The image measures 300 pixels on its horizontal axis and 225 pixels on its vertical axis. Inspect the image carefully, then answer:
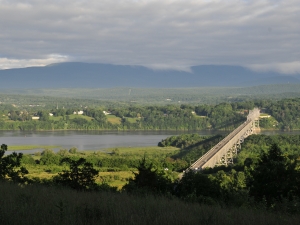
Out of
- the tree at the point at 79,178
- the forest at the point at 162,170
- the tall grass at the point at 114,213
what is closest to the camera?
the tall grass at the point at 114,213

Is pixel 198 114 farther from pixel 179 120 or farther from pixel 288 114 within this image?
pixel 288 114

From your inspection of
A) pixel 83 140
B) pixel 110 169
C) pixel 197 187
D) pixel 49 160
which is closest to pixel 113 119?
pixel 83 140

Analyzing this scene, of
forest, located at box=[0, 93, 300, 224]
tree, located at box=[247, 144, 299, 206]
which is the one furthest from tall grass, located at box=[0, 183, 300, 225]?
tree, located at box=[247, 144, 299, 206]

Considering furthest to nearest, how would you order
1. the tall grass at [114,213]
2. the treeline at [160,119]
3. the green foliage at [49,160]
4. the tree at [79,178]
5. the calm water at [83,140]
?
the treeline at [160,119] → the calm water at [83,140] → the green foliage at [49,160] → the tree at [79,178] → the tall grass at [114,213]

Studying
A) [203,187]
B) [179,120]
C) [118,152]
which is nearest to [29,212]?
[203,187]

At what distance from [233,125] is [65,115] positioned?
96.6 feet

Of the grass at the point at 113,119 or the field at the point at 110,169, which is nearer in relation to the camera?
the field at the point at 110,169

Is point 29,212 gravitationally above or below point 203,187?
above

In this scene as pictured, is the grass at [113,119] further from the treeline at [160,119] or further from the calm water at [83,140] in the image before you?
the calm water at [83,140]

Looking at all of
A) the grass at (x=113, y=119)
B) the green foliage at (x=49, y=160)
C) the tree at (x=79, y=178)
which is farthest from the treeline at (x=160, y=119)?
the tree at (x=79, y=178)

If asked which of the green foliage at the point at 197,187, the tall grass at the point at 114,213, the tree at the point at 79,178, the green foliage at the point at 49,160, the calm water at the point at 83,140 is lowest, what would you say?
the calm water at the point at 83,140

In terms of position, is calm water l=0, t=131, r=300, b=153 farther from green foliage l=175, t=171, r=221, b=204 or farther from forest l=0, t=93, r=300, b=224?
green foliage l=175, t=171, r=221, b=204

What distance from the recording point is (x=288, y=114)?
7306 cm

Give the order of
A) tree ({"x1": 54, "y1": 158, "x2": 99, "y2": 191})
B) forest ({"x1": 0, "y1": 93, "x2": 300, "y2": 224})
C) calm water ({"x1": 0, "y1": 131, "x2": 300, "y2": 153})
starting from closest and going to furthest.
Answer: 1. forest ({"x1": 0, "y1": 93, "x2": 300, "y2": 224})
2. tree ({"x1": 54, "y1": 158, "x2": 99, "y2": 191})
3. calm water ({"x1": 0, "y1": 131, "x2": 300, "y2": 153})
